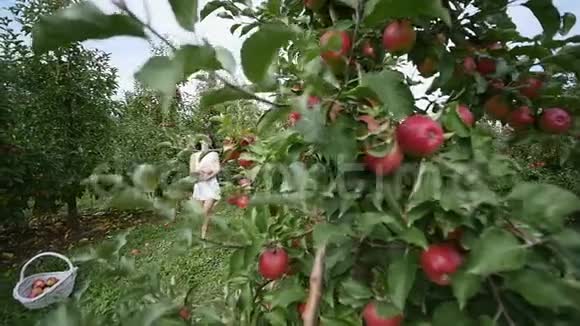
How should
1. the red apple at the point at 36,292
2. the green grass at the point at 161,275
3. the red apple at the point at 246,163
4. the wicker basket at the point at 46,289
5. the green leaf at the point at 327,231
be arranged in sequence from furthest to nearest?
the red apple at the point at 36,292
the wicker basket at the point at 46,289
the green grass at the point at 161,275
the red apple at the point at 246,163
the green leaf at the point at 327,231

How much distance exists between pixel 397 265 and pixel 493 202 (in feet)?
0.44

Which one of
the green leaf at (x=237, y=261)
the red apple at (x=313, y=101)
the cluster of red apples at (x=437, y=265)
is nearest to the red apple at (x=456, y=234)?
the cluster of red apples at (x=437, y=265)

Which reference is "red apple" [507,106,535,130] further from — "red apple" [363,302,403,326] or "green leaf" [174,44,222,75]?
"green leaf" [174,44,222,75]

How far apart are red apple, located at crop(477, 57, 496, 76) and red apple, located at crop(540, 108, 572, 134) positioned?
12 centimetres

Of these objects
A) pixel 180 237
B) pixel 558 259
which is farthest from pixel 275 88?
pixel 558 259

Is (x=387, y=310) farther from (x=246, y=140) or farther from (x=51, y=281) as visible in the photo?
(x=51, y=281)

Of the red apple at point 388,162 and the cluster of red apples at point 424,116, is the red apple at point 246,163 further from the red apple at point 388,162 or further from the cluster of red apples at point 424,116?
the red apple at point 388,162

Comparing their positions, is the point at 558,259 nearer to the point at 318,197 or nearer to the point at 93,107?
the point at 318,197

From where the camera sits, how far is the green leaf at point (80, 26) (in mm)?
354

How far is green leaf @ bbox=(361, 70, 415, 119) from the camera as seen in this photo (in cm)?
53

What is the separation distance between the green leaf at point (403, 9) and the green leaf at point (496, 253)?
22 cm

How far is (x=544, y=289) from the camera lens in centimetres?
45

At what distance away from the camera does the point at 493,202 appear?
50 cm

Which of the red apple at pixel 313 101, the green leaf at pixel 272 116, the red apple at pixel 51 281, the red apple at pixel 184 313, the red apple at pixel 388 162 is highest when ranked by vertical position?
the red apple at pixel 313 101
